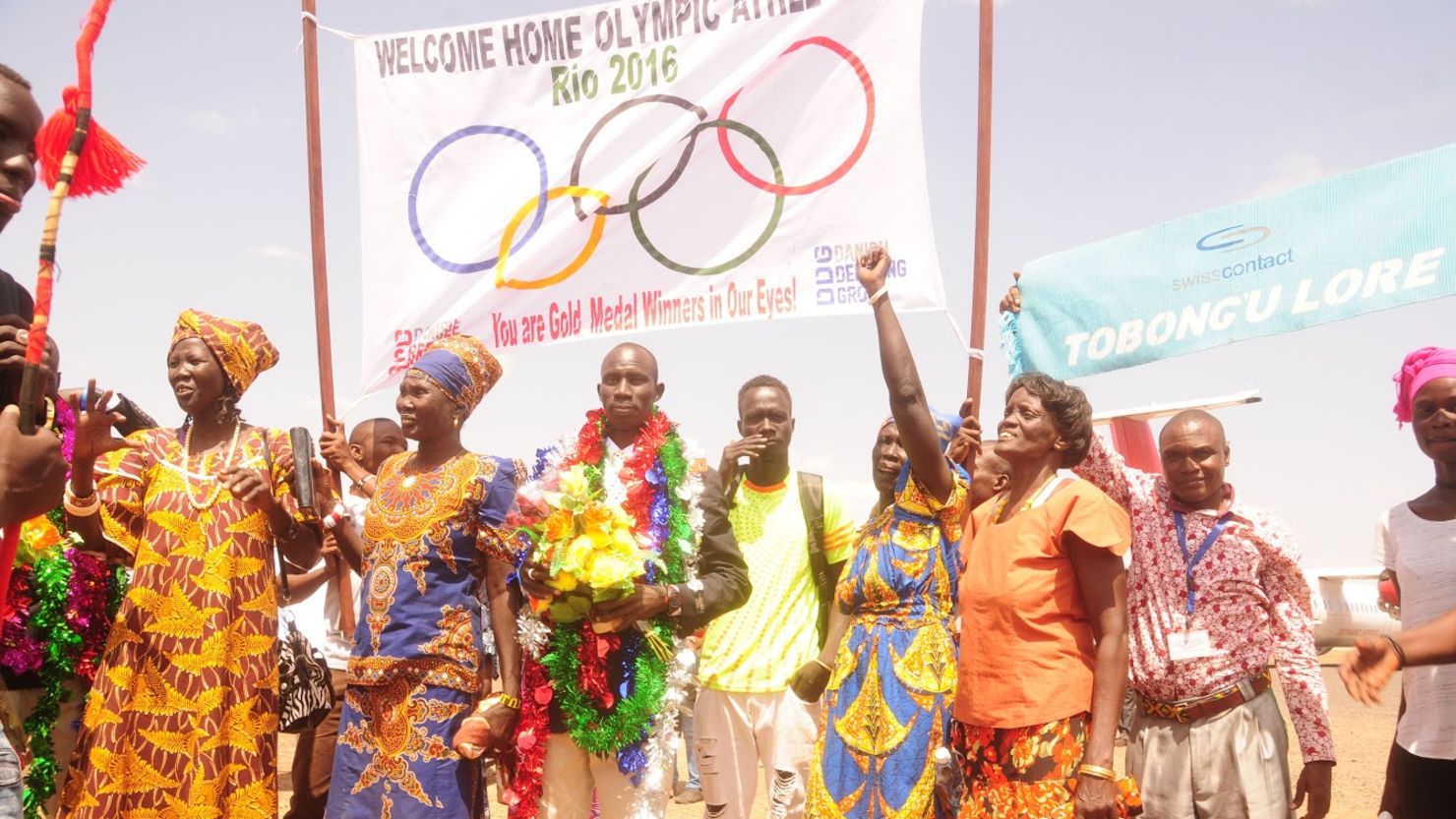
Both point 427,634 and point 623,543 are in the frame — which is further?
point 427,634

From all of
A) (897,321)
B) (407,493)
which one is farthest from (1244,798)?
(407,493)

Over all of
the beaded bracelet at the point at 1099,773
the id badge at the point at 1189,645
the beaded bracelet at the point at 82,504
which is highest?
the beaded bracelet at the point at 82,504

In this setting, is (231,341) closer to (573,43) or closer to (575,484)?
(575,484)

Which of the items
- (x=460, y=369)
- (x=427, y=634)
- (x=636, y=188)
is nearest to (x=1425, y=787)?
(x=427, y=634)

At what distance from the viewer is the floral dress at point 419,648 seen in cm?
418

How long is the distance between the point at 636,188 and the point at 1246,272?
3.05 metres

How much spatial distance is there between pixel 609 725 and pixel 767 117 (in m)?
3.30

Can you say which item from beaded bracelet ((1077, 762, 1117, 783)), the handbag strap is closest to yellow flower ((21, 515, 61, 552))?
the handbag strap

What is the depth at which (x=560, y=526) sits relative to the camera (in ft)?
13.3

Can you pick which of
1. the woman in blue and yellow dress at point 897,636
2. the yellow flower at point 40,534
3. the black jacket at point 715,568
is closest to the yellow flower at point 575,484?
the black jacket at point 715,568

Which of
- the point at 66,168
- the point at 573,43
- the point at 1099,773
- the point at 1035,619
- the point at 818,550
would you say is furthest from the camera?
the point at 573,43

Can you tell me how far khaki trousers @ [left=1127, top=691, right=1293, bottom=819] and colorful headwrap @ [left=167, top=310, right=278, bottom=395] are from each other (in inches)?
163

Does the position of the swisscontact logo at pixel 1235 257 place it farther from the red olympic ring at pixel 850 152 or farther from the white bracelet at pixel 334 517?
the white bracelet at pixel 334 517

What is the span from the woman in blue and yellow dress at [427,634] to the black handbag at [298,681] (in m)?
0.63
